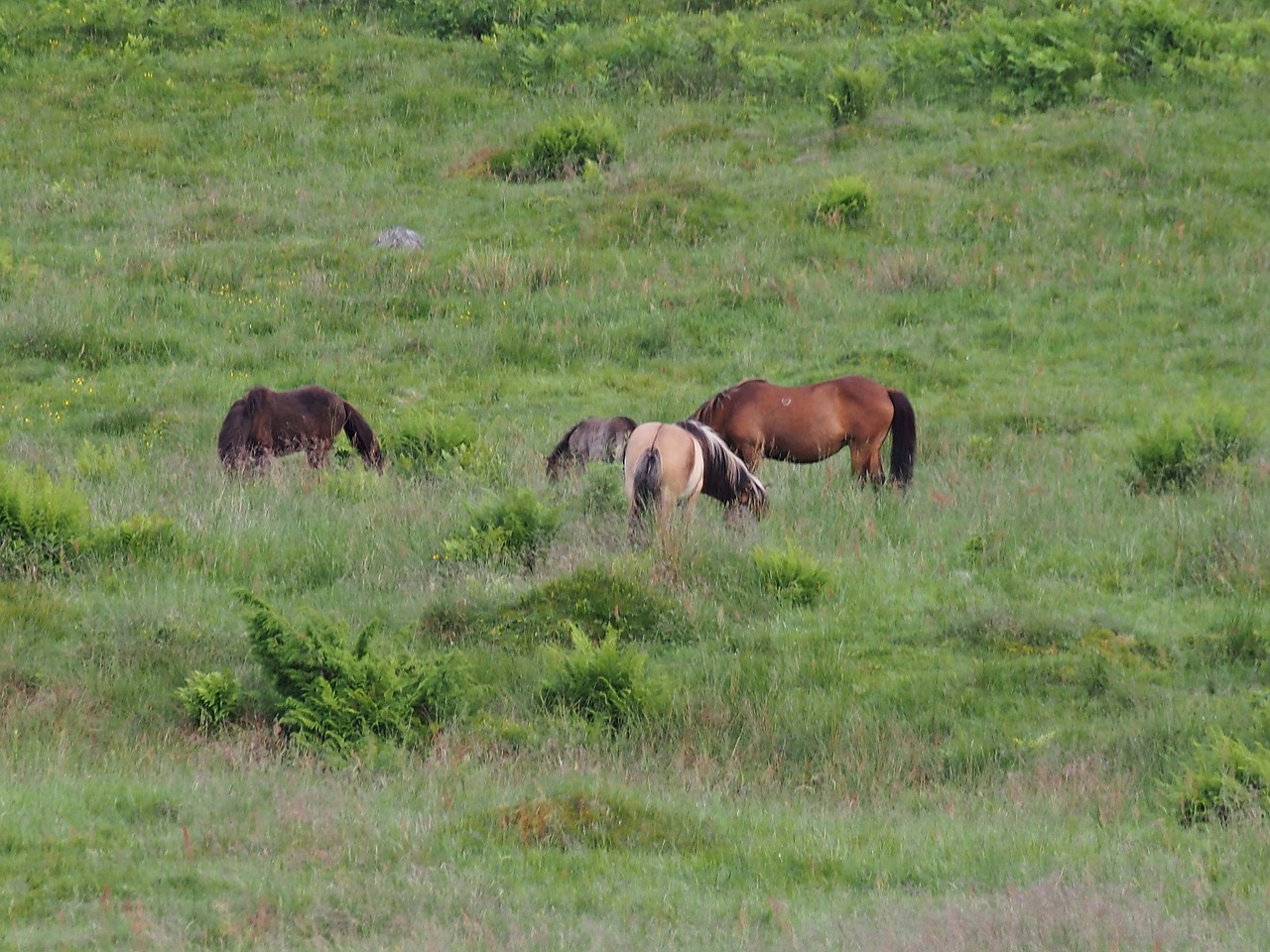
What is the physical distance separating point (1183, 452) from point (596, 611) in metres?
5.47

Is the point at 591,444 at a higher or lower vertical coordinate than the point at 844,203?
lower

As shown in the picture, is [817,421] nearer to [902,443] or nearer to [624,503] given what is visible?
[902,443]

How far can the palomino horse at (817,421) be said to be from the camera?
12.8 meters

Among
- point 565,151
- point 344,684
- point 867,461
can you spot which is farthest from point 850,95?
point 344,684

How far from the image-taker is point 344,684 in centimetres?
870

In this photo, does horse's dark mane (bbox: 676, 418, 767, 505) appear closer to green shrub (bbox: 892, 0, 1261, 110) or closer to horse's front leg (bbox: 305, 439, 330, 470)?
horse's front leg (bbox: 305, 439, 330, 470)

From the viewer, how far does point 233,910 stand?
5578mm

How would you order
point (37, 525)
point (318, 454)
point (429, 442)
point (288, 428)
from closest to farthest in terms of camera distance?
point (37, 525) < point (288, 428) < point (318, 454) < point (429, 442)

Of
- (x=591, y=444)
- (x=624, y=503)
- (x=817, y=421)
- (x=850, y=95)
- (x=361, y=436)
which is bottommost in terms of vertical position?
(x=361, y=436)

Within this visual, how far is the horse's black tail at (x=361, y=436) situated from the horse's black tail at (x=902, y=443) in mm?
4656

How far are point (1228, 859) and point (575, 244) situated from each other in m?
16.2

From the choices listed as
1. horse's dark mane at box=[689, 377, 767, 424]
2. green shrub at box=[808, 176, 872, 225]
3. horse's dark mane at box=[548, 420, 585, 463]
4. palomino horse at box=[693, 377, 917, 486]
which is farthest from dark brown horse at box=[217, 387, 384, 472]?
green shrub at box=[808, 176, 872, 225]

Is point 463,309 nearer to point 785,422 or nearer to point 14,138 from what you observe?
point 785,422

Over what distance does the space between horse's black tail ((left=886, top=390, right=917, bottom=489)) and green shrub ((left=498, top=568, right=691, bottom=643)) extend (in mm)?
3492
